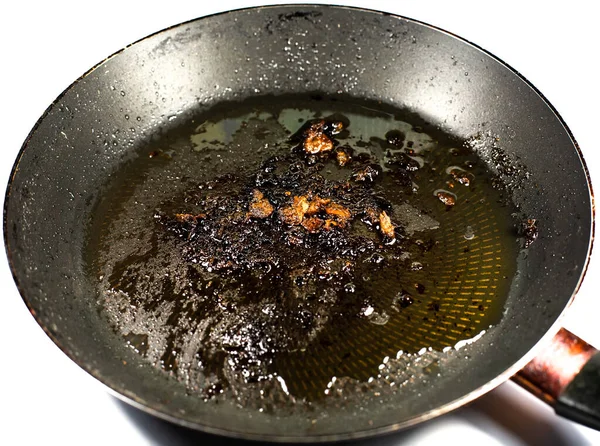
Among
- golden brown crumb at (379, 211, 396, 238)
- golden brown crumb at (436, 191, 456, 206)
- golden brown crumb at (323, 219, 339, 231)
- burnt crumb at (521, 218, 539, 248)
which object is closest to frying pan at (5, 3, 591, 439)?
burnt crumb at (521, 218, 539, 248)

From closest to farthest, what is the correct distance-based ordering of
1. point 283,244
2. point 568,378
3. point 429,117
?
point 568,378 < point 283,244 < point 429,117

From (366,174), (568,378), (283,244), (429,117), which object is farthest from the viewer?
(429,117)

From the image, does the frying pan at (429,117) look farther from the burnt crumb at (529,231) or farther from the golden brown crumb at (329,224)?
the golden brown crumb at (329,224)

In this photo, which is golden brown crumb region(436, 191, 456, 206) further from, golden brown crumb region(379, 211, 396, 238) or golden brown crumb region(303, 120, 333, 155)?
golden brown crumb region(303, 120, 333, 155)

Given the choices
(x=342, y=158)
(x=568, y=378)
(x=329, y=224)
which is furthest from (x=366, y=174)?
(x=568, y=378)

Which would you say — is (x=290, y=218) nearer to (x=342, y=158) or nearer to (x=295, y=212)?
(x=295, y=212)

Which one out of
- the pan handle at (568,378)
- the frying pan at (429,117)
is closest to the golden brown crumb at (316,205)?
the frying pan at (429,117)

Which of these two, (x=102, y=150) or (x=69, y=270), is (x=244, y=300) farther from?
(x=102, y=150)
